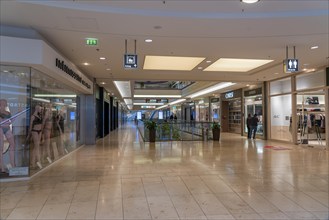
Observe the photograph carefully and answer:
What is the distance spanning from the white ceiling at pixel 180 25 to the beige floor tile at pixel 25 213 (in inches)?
120

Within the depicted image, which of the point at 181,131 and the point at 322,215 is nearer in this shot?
the point at 322,215

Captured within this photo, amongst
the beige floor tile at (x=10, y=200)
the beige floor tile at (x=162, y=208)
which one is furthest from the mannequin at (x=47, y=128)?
the beige floor tile at (x=162, y=208)

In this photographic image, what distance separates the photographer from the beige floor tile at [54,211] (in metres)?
3.33

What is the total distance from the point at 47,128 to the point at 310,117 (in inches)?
424

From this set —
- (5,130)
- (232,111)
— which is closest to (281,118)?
(232,111)

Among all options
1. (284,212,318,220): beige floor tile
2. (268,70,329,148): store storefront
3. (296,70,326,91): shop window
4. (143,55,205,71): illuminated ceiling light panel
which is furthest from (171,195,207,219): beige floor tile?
(268,70,329,148): store storefront

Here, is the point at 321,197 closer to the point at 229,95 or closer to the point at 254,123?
the point at 254,123

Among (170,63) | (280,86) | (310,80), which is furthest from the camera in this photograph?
(280,86)

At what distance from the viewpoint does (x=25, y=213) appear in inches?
138

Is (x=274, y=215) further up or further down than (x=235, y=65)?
further down

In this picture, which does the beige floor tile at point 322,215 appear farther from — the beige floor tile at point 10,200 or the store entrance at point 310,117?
the store entrance at point 310,117

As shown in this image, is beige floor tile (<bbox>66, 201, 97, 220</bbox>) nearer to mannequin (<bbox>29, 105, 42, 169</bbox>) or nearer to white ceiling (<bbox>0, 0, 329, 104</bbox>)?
mannequin (<bbox>29, 105, 42, 169</bbox>)

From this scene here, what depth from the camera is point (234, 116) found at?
18.3 meters

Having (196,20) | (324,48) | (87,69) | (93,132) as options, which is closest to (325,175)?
(324,48)
